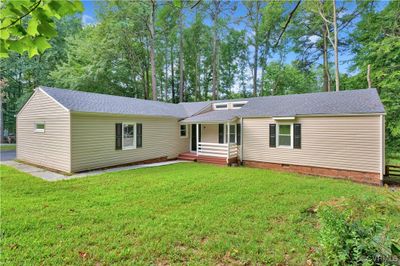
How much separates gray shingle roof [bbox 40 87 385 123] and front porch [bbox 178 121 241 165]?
0.88m

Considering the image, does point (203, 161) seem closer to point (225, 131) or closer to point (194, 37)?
point (225, 131)

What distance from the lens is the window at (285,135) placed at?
1075cm

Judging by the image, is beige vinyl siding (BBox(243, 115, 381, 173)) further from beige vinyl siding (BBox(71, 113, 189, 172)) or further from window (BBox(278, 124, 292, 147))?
beige vinyl siding (BBox(71, 113, 189, 172))

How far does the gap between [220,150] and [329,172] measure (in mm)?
5363

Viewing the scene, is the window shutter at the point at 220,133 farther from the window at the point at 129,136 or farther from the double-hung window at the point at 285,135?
the window at the point at 129,136

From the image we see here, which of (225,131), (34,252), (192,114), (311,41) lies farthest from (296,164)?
(311,41)

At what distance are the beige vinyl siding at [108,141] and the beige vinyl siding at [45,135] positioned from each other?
0.40 meters

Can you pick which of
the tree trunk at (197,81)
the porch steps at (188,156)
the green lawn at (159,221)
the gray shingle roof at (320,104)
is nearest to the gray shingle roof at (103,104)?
the porch steps at (188,156)

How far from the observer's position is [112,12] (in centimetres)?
2162

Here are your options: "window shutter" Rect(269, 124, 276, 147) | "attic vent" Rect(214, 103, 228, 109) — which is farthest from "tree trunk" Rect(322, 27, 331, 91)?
"window shutter" Rect(269, 124, 276, 147)

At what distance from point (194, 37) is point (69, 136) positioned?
73.1 feet

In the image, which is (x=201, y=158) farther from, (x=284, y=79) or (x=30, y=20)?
(x=284, y=79)

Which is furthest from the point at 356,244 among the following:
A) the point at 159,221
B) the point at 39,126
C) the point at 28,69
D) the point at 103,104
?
the point at 28,69

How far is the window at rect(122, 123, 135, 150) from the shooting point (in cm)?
1138
